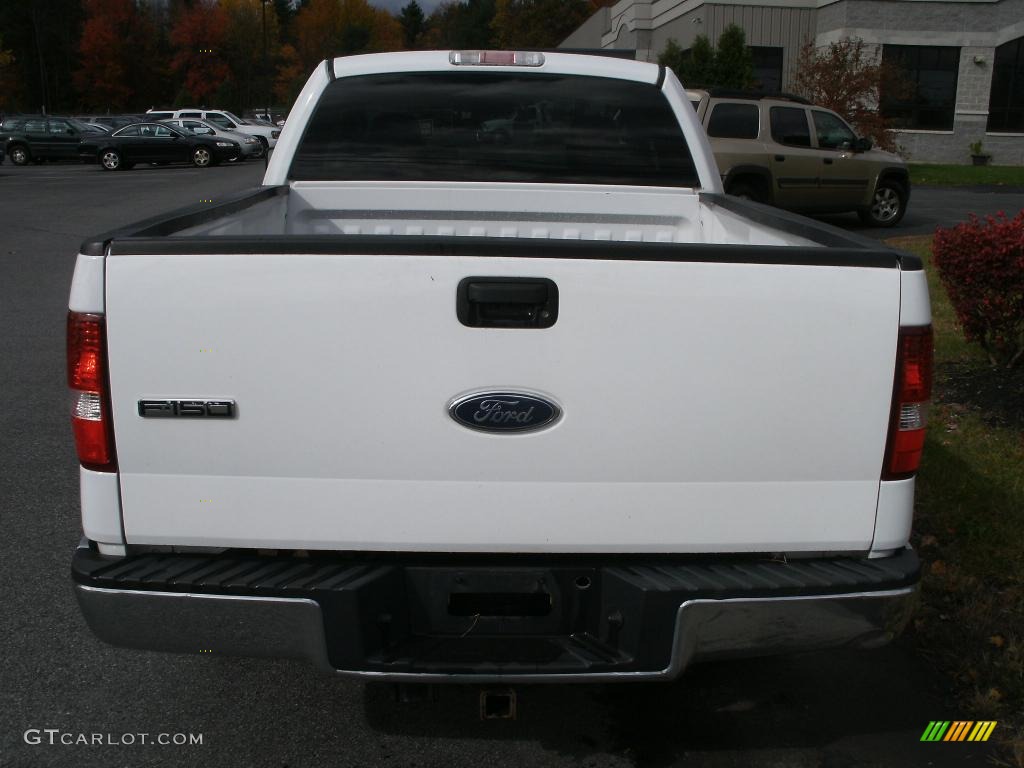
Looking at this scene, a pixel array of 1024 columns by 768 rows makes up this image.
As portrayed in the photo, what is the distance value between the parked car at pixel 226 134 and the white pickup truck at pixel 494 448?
35246 millimetres

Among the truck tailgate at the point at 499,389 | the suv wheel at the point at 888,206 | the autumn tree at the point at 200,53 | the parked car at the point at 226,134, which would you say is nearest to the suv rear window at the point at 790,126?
the suv wheel at the point at 888,206

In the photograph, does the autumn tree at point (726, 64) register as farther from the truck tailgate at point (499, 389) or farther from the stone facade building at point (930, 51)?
the truck tailgate at point (499, 389)

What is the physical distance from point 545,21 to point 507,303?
82.2 meters

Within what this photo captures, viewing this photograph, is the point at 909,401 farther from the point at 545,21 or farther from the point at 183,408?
the point at 545,21

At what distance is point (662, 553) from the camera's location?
107 inches

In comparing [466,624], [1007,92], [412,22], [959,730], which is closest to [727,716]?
[959,730]

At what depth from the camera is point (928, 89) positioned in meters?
34.4

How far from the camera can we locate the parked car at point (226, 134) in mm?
36594

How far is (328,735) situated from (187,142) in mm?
34339

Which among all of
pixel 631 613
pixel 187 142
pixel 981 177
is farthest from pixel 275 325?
pixel 187 142

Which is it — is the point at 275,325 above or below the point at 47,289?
above

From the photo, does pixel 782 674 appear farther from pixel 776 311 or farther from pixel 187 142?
pixel 187 142

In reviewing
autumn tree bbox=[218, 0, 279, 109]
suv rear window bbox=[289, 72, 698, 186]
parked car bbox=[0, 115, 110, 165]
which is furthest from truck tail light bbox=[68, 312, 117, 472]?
autumn tree bbox=[218, 0, 279, 109]

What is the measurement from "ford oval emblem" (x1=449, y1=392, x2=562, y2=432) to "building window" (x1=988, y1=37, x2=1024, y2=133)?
Result: 36768 mm
